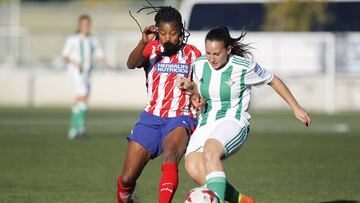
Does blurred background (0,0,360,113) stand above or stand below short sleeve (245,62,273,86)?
below

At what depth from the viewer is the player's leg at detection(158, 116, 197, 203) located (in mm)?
8586

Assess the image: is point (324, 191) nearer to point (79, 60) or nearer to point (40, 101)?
point (79, 60)

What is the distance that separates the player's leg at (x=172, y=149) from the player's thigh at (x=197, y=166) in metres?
0.13

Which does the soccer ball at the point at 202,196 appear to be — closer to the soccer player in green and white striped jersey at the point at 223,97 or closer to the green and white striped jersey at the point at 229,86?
the soccer player in green and white striped jersey at the point at 223,97

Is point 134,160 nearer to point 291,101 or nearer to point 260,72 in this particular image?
point 260,72

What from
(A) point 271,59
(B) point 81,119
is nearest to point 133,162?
(B) point 81,119

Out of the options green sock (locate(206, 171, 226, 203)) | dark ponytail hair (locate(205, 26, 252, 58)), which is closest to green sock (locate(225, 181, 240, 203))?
green sock (locate(206, 171, 226, 203))

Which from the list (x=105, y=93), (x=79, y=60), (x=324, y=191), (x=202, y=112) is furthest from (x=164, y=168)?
(x=105, y=93)

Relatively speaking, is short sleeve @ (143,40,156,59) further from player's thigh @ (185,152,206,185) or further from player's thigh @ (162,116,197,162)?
player's thigh @ (185,152,206,185)

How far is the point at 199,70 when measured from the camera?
891 cm

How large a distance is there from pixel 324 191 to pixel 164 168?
3270 millimetres

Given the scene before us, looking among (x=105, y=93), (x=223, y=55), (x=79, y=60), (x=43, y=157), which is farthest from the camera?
(x=105, y=93)

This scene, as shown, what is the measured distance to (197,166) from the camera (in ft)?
28.2

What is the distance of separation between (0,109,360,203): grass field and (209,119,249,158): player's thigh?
1.96 metres
